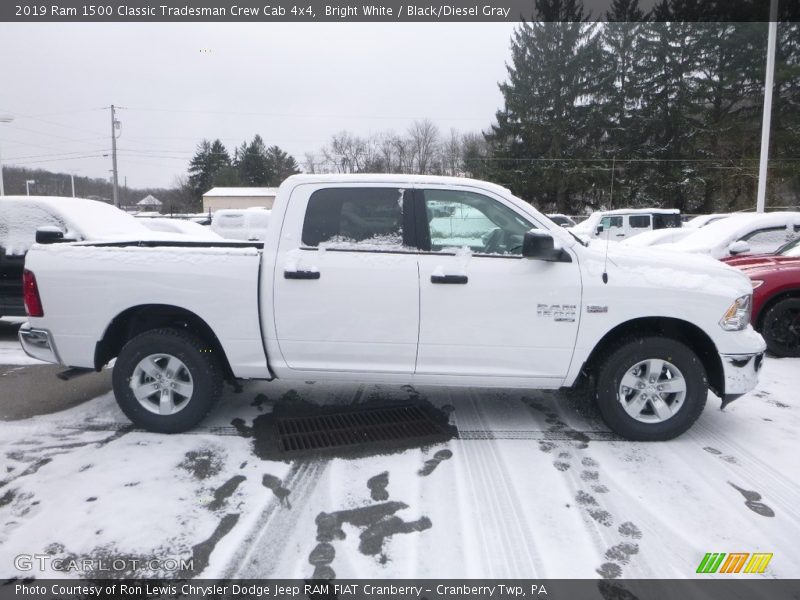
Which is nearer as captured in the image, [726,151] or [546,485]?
[546,485]

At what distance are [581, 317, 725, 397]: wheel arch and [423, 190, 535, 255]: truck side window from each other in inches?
39.5

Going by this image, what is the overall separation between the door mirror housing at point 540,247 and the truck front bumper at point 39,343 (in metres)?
3.75

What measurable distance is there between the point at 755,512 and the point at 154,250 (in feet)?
14.6

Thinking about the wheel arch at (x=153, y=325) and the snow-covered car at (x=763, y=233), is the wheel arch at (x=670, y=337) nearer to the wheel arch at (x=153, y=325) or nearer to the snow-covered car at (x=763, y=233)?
the wheel arch at (x=153, y=325)

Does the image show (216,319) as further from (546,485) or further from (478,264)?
(546,485)

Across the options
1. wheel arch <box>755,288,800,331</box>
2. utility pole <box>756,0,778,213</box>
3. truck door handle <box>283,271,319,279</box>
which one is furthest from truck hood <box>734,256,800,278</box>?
utility pole <box>756,0,778,213</box>

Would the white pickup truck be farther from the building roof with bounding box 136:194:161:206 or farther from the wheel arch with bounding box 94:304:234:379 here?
the building roof with bounding box 136:194:161:206

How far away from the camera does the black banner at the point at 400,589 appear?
2502 millimetres

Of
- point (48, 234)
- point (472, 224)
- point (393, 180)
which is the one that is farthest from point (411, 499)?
point (48, 234)

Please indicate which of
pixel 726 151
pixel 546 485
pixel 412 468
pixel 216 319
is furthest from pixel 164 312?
pixel 726 151

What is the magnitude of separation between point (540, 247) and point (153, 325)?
3111 millimetres

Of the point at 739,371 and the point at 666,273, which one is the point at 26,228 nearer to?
the point at 666,273

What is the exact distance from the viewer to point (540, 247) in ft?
12.5

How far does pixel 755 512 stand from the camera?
10.6 ft
